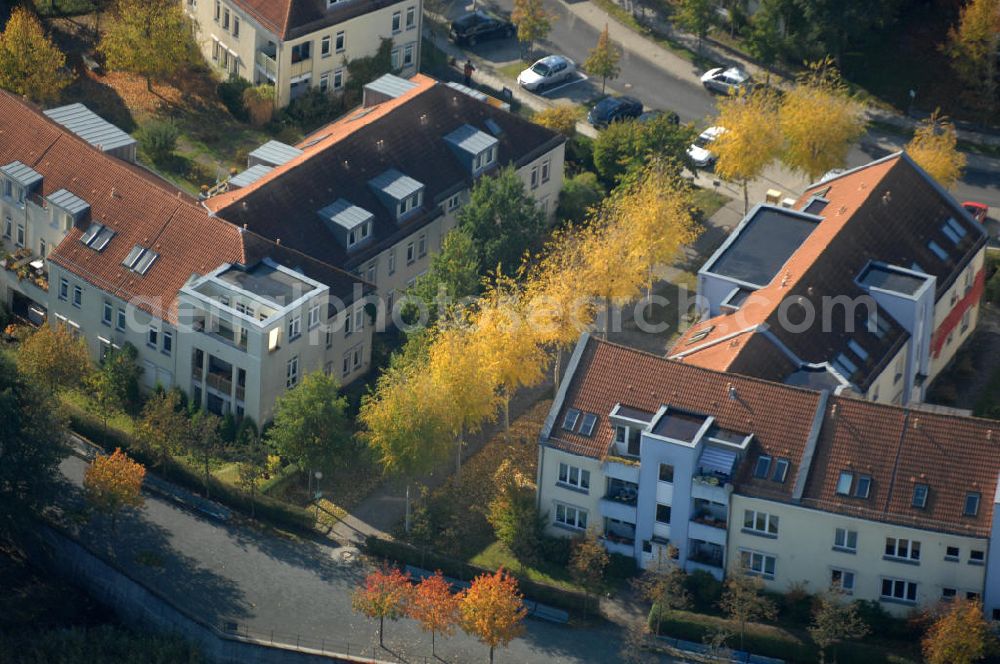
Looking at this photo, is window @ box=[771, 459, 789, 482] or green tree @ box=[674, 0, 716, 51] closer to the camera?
window @ box=[771, 459, 789, 482]

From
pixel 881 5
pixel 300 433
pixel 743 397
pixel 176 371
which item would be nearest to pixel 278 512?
pixel 300 433

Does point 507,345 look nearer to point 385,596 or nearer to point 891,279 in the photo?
point 385,596

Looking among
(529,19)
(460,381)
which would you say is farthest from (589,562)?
(529,19)

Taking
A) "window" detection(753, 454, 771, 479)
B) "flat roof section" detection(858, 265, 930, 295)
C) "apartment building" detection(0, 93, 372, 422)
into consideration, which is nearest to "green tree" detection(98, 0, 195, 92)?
"apartment building" detection(0, 93, 372, 422)

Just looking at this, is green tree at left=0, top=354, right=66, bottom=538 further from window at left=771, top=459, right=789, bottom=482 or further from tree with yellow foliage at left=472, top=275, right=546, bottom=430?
window at left=771, top=459, right=789, bottom=482

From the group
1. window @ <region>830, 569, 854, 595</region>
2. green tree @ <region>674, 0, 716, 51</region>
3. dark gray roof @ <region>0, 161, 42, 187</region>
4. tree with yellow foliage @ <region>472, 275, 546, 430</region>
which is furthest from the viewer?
green tree @ <region>674, 0, 716, 51</region>

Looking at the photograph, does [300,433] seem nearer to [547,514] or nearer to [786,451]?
[547,514]

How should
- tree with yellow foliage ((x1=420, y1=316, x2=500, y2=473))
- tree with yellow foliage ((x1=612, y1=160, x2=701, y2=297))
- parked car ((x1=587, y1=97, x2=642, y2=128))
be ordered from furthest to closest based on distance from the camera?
parked car ((x1=587, y1=97, x2=642, y2=128))
tree with yellow foliage ((x1=612, y1=160, x2=701, y2=297))
tree with yellow foliage ((x1=420, y1=316, x2=500, y2=473))
